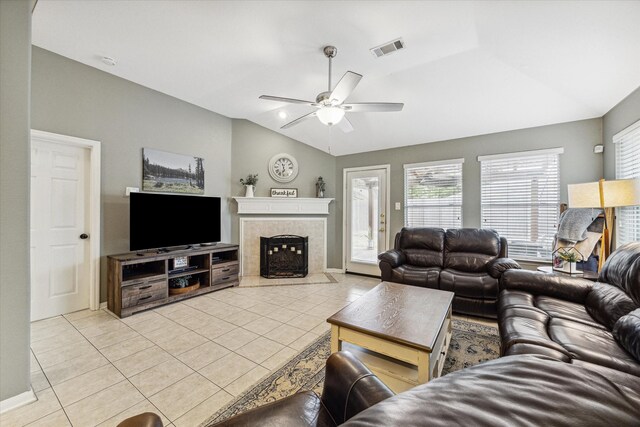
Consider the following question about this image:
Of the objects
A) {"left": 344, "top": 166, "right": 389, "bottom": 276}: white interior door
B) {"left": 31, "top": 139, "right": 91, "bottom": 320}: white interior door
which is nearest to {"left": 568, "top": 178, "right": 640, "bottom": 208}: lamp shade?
{"left": 344, "top": 166, "right": 389, "bottom": 276}: white interior door

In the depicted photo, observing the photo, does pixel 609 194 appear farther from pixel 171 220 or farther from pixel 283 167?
pixel 171 220

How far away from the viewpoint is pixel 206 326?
2.79 meters

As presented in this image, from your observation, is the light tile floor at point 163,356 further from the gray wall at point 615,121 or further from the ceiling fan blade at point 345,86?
the gray wall at point 615,121

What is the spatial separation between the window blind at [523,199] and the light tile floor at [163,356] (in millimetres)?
2834

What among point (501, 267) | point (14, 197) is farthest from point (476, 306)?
point (14, 197)

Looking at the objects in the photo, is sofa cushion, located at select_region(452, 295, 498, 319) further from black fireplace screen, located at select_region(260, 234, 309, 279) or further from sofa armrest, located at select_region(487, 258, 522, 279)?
black fireplace screen, located at select_region(260, 234, 309, 279)

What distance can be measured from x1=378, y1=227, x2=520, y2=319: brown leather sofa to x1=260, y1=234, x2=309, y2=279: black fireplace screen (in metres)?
1.75

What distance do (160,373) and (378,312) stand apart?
1.72m

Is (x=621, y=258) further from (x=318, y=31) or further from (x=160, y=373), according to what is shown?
(x=160, y=373)

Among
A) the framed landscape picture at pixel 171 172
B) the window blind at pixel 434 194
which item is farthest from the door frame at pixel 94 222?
the window blind at pixel 434 194

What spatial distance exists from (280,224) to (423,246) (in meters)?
2.59

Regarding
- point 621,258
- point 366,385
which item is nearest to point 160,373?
point 366,385

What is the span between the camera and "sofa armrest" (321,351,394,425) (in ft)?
2.79

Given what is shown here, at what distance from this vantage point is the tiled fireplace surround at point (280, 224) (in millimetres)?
4848
